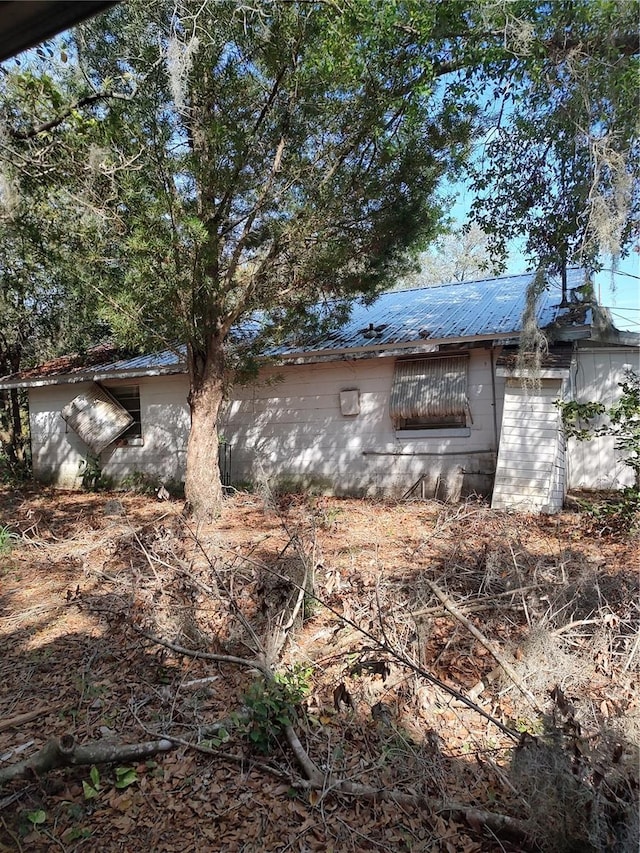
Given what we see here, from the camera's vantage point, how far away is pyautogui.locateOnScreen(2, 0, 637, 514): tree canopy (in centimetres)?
511

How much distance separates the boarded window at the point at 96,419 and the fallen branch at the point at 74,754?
9.24m

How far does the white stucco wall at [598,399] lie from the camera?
7871 mm

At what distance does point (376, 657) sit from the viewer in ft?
10.7

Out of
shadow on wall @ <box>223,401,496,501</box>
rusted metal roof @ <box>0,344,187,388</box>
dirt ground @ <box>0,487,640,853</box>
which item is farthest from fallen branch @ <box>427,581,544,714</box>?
rusted metal roof @ <box>0,344,187,388</box>

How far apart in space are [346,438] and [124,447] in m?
5.39

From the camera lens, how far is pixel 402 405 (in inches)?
344

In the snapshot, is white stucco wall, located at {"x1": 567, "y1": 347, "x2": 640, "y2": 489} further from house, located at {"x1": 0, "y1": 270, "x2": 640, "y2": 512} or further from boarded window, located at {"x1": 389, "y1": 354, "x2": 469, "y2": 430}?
boarded window, located at {"x1": 389, "y1": 354, "x2": 469, "y2": 430}

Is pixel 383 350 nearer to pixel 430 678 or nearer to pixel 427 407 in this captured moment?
pixel 427 407

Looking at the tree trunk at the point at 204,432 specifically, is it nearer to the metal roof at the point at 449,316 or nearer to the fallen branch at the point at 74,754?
the metal roof at the point at 449,316

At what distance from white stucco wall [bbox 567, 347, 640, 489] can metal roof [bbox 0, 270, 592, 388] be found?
75 cm

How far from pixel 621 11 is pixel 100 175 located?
5468 millimetres

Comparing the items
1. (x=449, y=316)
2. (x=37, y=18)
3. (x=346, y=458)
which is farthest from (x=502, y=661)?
(x=449, y=316)

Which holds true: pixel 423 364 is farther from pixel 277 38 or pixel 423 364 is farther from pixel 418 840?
pixel 418 840

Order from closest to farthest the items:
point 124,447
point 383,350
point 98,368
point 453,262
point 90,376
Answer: point 383,350 < point 90,376 < point 98,368 < point 124,447 < point 453,262
